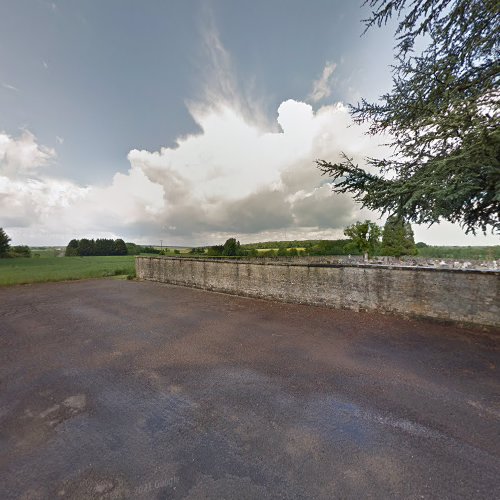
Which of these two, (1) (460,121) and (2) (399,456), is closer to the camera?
(2) (399,456)

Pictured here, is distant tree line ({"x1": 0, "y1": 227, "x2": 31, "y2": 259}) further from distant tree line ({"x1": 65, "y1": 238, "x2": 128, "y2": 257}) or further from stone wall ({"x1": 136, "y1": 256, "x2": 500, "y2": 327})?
stone wall ({"x1": 136, "y1": 256, "x2": 500, "y2": 327})

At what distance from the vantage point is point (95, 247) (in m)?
68.2

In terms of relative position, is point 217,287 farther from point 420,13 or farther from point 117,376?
point 420,13

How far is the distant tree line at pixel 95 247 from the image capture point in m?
66.2

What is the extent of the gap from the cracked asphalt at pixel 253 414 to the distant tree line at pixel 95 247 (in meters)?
71.0

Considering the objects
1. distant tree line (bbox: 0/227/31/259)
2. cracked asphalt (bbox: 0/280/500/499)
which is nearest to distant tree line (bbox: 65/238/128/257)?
distant tree line (bbox: 0/227/31/259)

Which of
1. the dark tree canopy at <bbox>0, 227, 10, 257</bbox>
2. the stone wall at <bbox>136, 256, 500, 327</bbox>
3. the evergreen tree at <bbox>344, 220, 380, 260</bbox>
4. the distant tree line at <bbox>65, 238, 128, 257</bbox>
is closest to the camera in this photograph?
the stone wall at <bbox>136, 256, 500, 327</bbox>

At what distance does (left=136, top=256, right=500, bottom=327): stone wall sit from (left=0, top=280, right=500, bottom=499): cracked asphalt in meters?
0.83

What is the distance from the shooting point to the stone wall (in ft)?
22.9

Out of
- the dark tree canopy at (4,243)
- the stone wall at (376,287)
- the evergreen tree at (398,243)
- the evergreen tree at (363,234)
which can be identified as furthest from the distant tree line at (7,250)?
the evergreen tree at (398,243)

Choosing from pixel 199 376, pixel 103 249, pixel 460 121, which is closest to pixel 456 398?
pixel 199 376

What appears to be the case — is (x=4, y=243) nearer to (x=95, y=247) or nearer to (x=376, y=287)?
(x=95, y=247)

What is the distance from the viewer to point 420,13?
6.12 metres

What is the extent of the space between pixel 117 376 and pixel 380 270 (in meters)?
8.63
